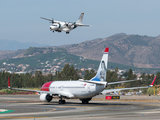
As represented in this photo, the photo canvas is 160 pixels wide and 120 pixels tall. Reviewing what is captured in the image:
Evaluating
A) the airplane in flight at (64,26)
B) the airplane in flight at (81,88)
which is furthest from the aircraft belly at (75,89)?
the airplane in flight at (64,26)

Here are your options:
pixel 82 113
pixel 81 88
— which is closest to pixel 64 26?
pixel 81 88

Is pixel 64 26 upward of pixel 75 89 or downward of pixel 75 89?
upward

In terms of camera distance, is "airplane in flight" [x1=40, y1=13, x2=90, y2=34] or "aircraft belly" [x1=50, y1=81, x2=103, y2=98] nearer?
"aircraft belly" [x1=50, y1=81, x2=103, y2=98]

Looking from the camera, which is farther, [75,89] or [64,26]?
[64,26]

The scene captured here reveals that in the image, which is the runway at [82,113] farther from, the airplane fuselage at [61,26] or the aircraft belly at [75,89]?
the airplane fuselage at [61,26]

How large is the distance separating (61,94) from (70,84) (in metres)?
2.67

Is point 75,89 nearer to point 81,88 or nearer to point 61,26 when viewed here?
point 81,88

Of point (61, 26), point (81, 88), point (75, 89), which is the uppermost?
point (61, 26)

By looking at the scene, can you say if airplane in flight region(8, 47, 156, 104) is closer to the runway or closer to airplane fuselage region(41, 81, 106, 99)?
airplane fuselage region(41, 81, 106, 99)

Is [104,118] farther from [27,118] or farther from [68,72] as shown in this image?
[68,72]

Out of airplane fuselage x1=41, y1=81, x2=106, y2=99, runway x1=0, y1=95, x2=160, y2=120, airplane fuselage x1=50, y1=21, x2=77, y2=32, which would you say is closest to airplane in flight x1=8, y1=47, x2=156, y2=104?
airplane fuselage x1=41, y1=81, x2=106, y2=99

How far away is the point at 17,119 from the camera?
31.2m

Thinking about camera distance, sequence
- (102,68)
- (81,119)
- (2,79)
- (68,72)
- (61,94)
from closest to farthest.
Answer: (81,119)
(102,68)
(61,94)
(2,79)
(68,72)

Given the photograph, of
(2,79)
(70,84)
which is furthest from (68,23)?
(2,79)
